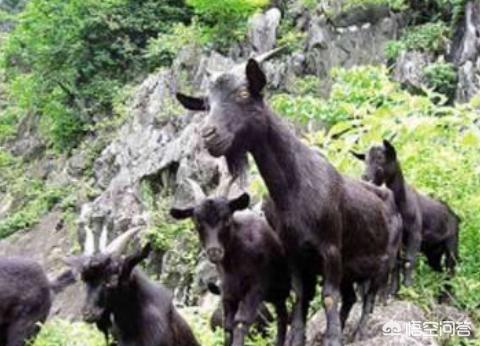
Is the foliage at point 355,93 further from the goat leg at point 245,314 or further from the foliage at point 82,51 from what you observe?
the foliage at point 82,51

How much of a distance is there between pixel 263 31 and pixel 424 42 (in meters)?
5.45

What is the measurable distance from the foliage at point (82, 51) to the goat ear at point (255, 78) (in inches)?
1068

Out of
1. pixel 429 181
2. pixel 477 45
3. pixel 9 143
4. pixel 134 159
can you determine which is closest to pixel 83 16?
pixel 134 159

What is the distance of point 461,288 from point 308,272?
3134 mm

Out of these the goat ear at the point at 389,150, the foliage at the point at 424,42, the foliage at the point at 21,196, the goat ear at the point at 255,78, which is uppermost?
the goat ear at the point at 255,78

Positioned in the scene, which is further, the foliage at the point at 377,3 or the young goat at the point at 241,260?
the foliage at the point at 377,3

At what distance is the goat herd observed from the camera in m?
5.69

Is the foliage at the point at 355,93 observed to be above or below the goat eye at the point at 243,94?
below

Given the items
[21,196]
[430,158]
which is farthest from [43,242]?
[430,158]

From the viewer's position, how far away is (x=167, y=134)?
27078 millimetres

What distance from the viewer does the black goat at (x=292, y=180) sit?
5.59 m

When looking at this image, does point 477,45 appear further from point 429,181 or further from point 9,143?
point 9,143

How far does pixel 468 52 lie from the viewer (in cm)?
2544

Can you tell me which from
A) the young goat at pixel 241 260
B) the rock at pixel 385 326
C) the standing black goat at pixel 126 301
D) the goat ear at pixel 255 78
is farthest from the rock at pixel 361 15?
the goat ear at pixel 255 78
